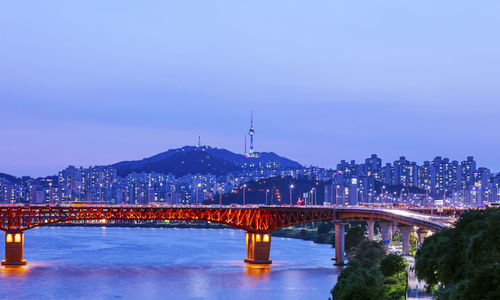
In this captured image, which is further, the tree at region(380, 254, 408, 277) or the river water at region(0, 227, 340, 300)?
the river water at region(0, 227, 340, 300)

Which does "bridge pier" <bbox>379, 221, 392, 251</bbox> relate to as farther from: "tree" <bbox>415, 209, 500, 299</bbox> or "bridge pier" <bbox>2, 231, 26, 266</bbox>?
"tree" <bbox>415, 209, 500, 299</bbox>

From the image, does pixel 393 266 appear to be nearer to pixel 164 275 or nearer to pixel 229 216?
pixel 164 275

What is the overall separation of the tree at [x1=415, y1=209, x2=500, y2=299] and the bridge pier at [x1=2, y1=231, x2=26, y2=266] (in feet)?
167

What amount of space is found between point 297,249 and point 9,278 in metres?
54.8

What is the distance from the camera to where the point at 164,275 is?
71625 mm

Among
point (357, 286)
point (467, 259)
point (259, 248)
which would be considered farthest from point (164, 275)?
point (467, 259)

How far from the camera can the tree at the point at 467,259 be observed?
2306cm

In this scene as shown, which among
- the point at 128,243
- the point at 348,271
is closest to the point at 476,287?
the point at 348,271

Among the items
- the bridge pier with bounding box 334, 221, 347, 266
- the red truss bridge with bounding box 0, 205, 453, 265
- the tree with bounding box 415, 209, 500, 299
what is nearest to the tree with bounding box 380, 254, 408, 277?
the tree with bounding box 415, 209, 500, 299

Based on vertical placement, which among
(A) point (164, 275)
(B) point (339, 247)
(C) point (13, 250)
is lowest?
(A) point (164, 275)

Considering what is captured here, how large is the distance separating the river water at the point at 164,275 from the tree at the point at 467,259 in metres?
22.3

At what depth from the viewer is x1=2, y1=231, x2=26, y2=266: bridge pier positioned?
77.8 meters

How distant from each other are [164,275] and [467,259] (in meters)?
45.7

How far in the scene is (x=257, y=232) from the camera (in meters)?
83.3
